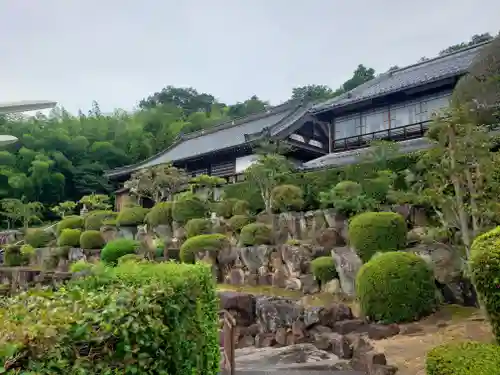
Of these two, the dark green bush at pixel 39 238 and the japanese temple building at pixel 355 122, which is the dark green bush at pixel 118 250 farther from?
the dark green bush at pixel 39 238

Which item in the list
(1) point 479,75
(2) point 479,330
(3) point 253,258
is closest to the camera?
(2) point 479,330

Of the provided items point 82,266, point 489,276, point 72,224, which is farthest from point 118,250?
point 489,276

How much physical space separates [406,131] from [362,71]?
118ft

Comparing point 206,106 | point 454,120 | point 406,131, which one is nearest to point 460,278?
point 454,120

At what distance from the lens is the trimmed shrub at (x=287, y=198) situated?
16.1 meters

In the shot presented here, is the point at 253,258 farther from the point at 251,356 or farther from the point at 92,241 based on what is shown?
the point at 92,241

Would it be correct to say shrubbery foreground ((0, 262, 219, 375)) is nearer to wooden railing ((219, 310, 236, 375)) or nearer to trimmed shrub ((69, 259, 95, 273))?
trimmed shrub ((69, 259, 95, 273))

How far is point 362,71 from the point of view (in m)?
51.9

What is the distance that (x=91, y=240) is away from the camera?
21.2 metres

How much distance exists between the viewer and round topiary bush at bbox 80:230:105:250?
2125cm

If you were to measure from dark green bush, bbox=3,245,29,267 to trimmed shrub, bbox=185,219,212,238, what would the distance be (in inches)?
445

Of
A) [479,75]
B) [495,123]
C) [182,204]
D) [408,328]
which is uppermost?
[479,75]

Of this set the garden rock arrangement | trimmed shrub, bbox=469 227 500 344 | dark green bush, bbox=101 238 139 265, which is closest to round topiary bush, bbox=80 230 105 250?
dark green bush, bbox=101 238 139 265

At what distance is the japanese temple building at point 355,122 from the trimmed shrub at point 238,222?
158 inches
